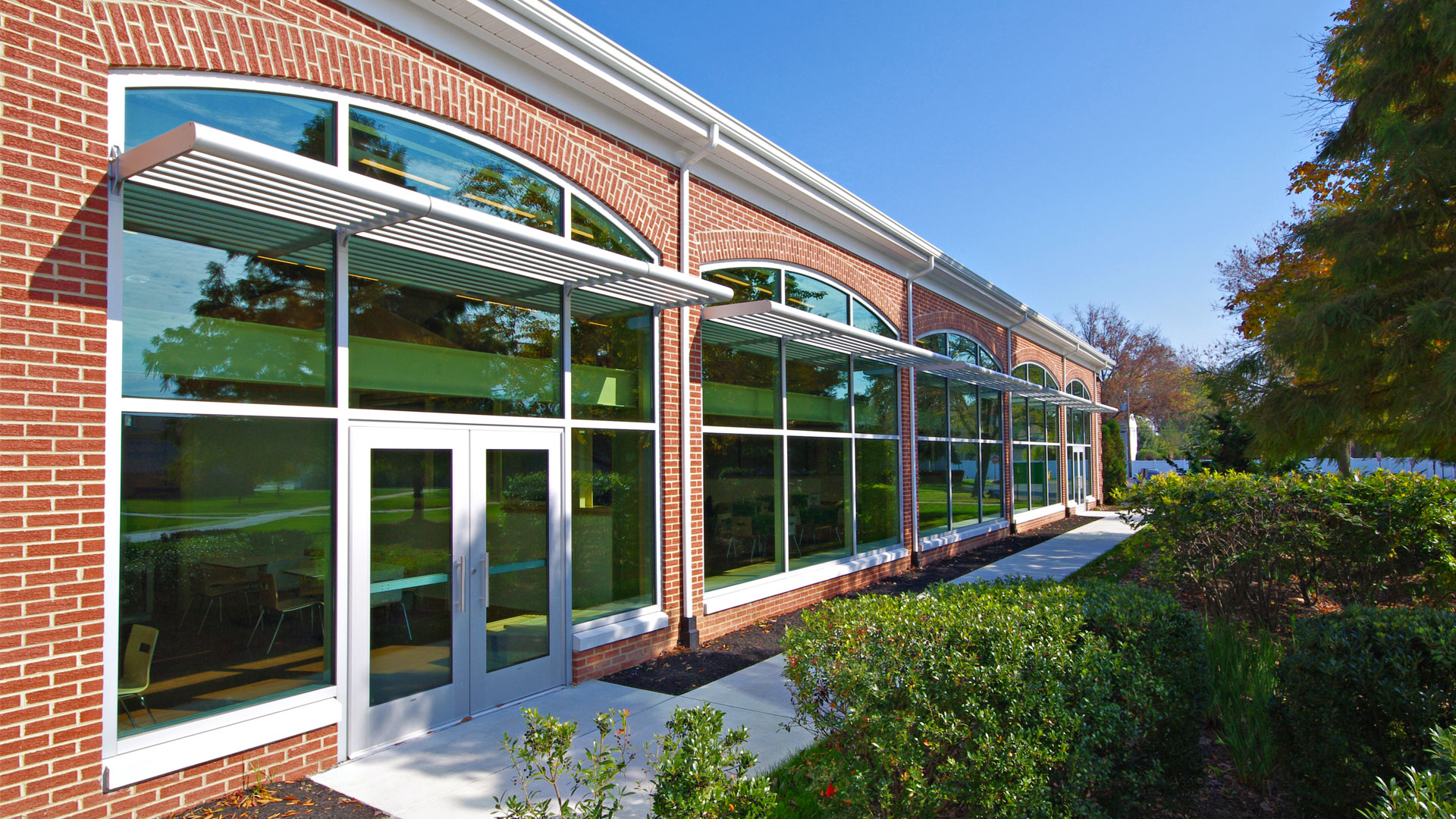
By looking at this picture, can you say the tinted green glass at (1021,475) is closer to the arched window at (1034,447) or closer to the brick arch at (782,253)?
the arched window at (1034,447)

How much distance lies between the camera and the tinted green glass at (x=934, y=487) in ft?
45.7

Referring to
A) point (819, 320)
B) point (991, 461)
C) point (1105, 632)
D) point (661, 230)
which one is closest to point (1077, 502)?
point (991, 461)

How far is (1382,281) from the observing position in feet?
26.3

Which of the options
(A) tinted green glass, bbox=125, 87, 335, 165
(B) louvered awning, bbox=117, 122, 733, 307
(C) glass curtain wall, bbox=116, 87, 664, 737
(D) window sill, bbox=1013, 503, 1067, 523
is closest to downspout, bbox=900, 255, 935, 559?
(D) window sill, bbox=1013, 503, 1067, 523

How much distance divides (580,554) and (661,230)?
3.41 metres

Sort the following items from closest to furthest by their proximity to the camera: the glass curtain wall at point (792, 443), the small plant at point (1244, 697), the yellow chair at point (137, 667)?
the yellow chair at point (137, 667) < the small plant at point (1244, 697) < the glass curtain wall at point (792, 443)

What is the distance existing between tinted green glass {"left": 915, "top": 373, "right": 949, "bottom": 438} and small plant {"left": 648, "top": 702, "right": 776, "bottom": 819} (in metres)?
11.1

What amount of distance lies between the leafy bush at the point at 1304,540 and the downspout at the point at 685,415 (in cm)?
488

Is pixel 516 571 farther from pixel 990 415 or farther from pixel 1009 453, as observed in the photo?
pixel 1009 453

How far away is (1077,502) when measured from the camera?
25703 mm

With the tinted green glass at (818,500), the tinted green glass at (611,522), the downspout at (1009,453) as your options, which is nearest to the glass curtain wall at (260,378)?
the tinted green glass at (611,522)

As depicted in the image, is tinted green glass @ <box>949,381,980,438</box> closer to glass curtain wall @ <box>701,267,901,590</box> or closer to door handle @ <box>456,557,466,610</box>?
glass curtain wall @ <box>701,267,901,590</box>

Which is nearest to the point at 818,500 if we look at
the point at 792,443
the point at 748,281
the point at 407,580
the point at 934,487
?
the point at 792,443

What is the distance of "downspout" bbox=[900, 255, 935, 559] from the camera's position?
13.3 m
